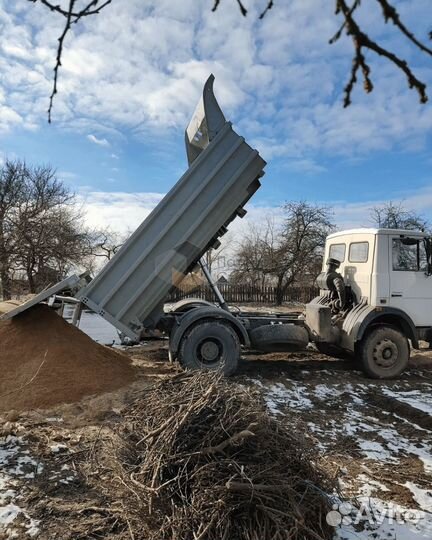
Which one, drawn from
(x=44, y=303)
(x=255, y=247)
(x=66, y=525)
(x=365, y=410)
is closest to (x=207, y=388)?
(x=66, y=525)

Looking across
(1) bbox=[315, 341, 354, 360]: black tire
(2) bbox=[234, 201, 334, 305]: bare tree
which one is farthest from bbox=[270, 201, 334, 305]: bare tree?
(1) bbox=[315, 341, 354, 360]: black tire

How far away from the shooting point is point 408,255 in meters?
7.52

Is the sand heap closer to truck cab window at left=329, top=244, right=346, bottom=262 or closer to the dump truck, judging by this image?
the dump truck

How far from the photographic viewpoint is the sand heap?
5.63 m

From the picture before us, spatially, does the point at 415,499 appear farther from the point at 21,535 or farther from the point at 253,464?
the point at 21,535

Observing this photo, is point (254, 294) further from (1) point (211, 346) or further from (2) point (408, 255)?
(1) point (211, 346)

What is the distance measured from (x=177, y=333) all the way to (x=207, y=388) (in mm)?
3431

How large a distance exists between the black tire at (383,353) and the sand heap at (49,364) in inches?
151

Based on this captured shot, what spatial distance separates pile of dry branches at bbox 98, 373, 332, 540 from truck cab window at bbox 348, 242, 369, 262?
4.93 m

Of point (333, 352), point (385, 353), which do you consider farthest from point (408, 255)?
point (333, 352)

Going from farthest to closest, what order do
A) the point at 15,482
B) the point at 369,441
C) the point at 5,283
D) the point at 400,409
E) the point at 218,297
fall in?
1. the point at 5,283
2. the point at 218,297
3. the point at 400,409
4. the point at 369,441
5. the point at 15,482

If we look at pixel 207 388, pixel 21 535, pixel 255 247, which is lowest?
pixel 21 535

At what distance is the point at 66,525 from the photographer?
2971mm

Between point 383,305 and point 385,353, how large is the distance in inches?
31.5
